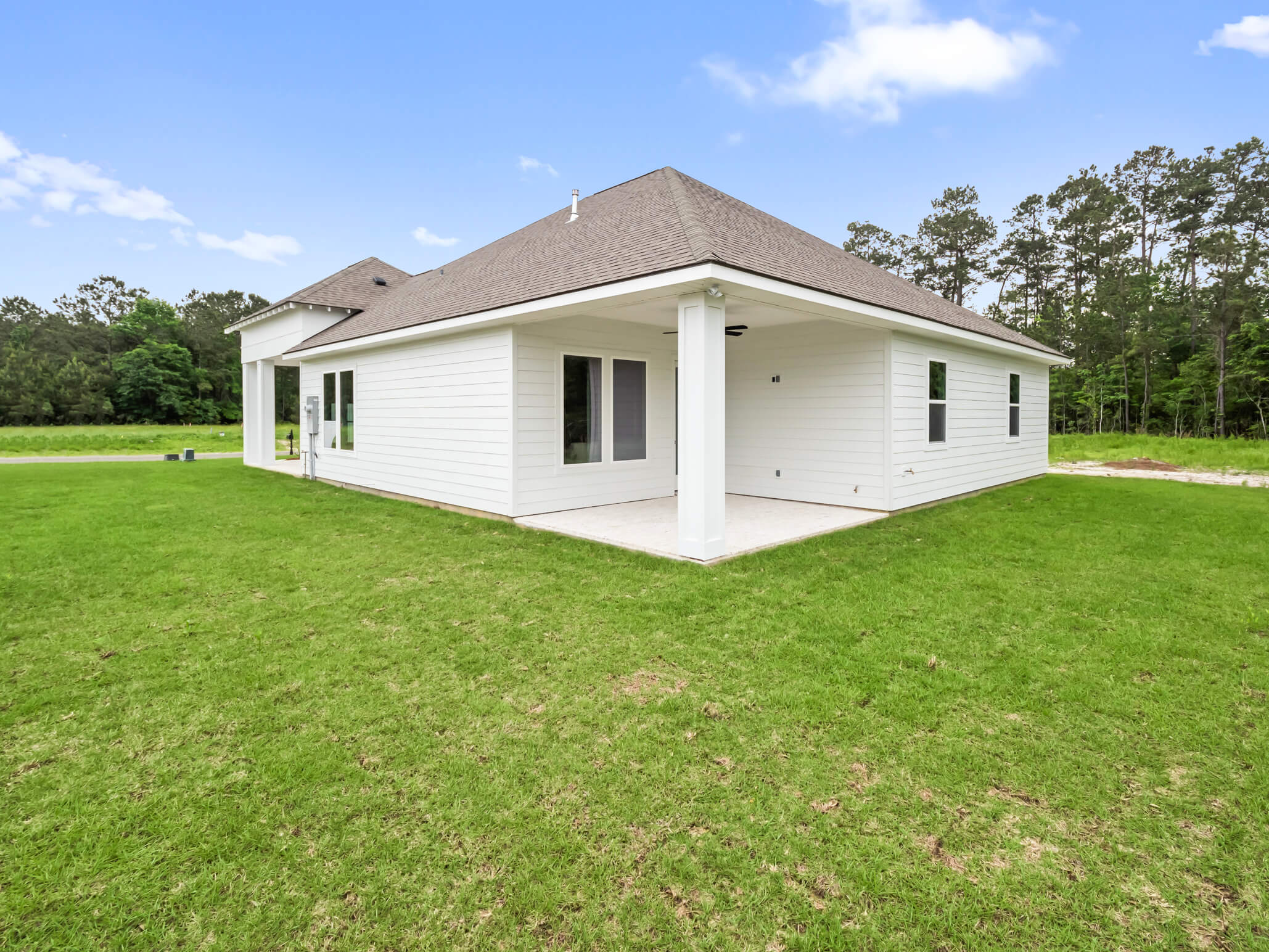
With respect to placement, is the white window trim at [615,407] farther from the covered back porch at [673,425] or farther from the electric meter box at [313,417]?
the electric meter box at [313,417]

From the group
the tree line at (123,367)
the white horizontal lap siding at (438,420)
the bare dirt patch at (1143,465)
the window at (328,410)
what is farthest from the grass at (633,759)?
the tree line at (123,367)

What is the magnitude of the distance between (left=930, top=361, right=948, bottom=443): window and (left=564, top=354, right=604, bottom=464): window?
4931mm

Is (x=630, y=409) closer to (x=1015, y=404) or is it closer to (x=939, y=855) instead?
(x=939, y=855)

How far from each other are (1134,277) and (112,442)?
1704 inches

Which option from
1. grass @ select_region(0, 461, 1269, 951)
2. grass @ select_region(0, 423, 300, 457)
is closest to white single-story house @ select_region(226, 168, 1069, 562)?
grass @ select_region(0, 461, 1269, 951)

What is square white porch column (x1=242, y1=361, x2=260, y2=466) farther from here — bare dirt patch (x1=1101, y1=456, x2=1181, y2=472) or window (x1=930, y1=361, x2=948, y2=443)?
bare dirt patch (x1=1101, y1=456, x2=1181, y2=472)

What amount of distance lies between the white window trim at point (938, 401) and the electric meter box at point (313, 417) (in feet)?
36.4

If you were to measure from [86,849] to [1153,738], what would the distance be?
13.4 ft

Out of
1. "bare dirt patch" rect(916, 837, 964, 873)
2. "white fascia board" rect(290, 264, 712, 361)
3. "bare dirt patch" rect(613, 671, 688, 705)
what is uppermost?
"white fascia board" rect(290, 264, 712, 361)

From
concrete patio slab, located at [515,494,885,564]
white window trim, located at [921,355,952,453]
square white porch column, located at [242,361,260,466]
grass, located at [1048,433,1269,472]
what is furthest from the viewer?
square white porch column, located at [242,361,260,466]

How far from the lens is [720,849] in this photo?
6.33 feet

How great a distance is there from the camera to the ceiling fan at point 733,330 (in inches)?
339

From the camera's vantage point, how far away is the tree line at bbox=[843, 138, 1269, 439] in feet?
74.3

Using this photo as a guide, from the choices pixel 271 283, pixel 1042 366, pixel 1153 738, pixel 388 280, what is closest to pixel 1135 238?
pixel 1042 366
